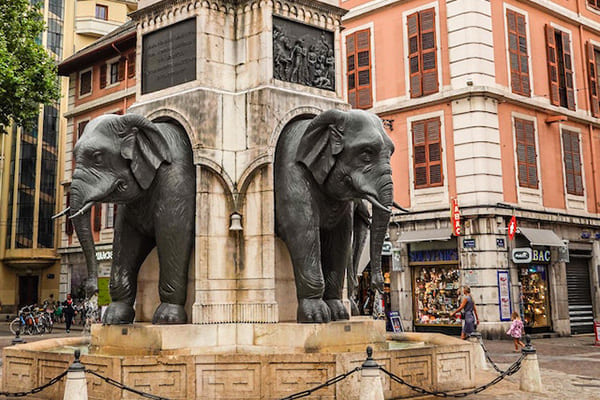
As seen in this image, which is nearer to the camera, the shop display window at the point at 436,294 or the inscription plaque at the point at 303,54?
the inscription plaque at the point at 303,54

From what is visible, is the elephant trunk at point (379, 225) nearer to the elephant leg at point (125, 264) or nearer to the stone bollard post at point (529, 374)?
the stone bollard post at point (529, 374)

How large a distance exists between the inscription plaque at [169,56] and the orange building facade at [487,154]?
16.4m

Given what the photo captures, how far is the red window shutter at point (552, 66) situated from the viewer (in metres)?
28.8

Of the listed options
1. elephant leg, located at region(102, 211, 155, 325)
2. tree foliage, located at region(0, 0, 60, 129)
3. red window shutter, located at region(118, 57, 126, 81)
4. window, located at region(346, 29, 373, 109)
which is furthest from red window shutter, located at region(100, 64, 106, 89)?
elephant leg, located at region(102, 211, 155, 325)

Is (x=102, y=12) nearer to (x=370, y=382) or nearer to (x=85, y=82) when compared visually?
(x=85, y=82)

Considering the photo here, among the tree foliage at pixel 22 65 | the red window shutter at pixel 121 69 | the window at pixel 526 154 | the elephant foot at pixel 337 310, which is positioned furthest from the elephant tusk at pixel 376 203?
the red window shutter at pixel 121 69

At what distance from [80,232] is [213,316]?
1.99 m

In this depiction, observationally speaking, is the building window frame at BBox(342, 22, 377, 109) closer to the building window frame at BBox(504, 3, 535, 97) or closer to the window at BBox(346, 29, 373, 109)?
the window at BBox(346, 29, 373, 109)

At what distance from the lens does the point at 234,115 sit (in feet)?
32.6

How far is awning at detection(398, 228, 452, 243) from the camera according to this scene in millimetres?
25775

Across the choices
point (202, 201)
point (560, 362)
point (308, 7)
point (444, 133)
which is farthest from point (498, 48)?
point (202, 201)

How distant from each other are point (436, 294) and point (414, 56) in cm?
921

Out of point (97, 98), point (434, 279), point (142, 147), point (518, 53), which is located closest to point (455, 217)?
point (434, 279)

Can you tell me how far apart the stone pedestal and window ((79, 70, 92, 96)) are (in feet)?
103
